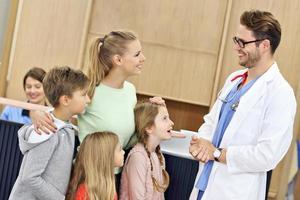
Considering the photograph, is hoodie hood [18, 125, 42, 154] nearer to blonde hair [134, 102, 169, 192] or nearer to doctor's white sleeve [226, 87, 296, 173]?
blonde hair [134, 102, 169, 192]

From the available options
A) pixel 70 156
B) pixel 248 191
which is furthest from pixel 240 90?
pixel 70 156

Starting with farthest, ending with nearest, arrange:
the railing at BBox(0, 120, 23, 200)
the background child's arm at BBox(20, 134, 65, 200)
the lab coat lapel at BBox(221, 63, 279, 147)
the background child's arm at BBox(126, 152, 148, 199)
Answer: the railing at BBox(0, 120, 23, 200) → the background child's arm at BBox(126, 152, 148, 199) → the lab coat lapel at BBox(221, 63, 279, 147) → the background child's arm at BBox(20, 134, 65, 200)

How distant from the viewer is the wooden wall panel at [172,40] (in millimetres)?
4465

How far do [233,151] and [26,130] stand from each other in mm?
846

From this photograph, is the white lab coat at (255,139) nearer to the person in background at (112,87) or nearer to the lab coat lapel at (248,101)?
the lab coat lapel at (248,101)

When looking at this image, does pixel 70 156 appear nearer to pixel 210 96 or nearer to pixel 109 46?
pixel 109 46

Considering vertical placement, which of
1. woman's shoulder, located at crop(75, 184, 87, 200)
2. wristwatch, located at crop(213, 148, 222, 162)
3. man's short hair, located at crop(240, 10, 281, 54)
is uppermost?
Answer: man's short hair, located at crop(240, 10, 281, 54)

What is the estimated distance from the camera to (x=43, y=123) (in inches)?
82.6

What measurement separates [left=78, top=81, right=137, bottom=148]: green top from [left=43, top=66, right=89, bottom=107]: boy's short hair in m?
0.10

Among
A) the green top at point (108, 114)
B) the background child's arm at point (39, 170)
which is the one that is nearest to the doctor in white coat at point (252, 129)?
the green top at point (108, 114)

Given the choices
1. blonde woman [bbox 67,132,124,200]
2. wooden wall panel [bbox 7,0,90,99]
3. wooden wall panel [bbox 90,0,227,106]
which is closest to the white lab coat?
blonde woman [bbox 67,132,124,200]

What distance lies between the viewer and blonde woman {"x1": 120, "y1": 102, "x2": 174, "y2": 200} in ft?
7.60

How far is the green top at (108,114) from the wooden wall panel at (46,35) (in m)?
2.29

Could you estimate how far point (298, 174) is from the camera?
13.8 feet
